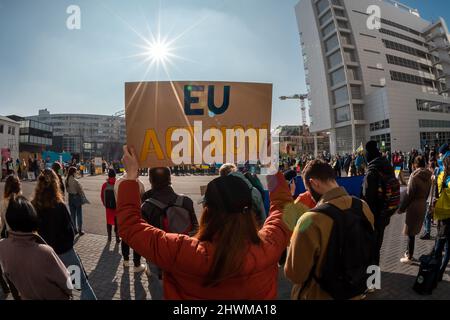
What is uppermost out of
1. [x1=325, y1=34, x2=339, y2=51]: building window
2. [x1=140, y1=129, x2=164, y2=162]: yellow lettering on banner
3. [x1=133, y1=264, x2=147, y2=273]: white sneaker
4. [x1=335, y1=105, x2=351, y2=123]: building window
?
[x1=325, y1=34, x2=339, y2=51]: building window

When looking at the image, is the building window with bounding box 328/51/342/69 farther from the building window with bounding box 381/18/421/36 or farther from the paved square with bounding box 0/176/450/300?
the paved square with bounding box 0/176/450/300

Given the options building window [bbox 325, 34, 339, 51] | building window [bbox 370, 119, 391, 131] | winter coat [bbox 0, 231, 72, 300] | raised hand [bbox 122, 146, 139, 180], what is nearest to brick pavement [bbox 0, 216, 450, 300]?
winter coat [bbox 0, 231, 72, 300]

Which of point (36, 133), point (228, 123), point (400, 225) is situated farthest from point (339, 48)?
point (36, 133)

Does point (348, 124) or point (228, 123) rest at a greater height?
point (348, 124)

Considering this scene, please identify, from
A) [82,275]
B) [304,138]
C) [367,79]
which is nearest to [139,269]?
[82,275]

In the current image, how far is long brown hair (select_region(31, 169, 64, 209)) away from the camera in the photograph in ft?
11.8

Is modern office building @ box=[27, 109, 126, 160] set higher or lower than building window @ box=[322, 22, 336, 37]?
lower

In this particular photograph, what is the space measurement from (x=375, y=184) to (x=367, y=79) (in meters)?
57.4

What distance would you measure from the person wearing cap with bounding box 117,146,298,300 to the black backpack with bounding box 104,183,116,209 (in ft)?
18.1

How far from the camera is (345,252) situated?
6.36ft

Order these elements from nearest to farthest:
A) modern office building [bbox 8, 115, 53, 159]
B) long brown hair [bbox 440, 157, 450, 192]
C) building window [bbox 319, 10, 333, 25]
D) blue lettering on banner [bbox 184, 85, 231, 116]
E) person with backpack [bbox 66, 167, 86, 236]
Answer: blue lettering on banner [bbox 184, 85, 231, 116] → long brown hair [bbox 440, 157, 450, 192] → person with backpack [bbox 66, 167, 86, 236] → building window [bbox 319, 10, 333, 25] → modern office building [bbox 8, 115, 53, 159]
